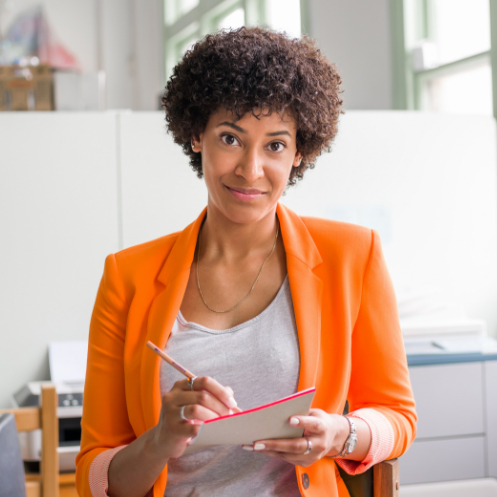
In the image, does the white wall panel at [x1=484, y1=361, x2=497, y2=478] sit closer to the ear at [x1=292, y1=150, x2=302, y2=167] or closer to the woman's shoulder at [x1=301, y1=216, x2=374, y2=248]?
the woman's shoulder at [x1=301, y1=216, x2=374, y2=248]

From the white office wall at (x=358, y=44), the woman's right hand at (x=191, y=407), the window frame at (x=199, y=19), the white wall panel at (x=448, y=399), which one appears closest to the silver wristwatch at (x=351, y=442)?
the woman's right hand at (x=191, y=407)

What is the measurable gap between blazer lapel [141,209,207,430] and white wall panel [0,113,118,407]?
111 cm

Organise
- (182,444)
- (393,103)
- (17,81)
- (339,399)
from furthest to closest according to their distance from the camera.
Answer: (393,103)
(17,81)
(339,399)
(182,444)

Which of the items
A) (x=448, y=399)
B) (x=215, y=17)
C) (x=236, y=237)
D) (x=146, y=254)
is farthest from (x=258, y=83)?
(x=215, y=17)

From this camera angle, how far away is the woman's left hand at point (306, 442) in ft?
3.01

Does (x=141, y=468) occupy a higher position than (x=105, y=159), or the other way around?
(x=105, y=159)

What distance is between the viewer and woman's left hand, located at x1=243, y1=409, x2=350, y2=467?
36.1 inches

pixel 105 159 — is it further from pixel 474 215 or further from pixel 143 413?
pixel 474 215

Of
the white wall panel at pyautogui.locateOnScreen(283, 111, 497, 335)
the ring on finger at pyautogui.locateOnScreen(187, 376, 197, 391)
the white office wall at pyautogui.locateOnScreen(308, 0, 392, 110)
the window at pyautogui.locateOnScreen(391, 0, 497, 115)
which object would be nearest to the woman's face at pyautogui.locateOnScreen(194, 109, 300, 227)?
the ring on finger at pyautogui.locateOnScreen(187, 376, 197, 391)

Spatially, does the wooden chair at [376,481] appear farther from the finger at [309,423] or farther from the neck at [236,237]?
the neck at [236,237]

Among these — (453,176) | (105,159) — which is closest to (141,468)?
(105,159)

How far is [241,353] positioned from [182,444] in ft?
0.72

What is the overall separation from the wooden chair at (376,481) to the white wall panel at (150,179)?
1.41 m

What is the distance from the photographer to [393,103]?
3.42m
